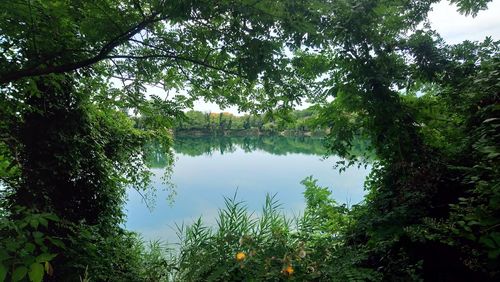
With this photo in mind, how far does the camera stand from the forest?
6.44ft

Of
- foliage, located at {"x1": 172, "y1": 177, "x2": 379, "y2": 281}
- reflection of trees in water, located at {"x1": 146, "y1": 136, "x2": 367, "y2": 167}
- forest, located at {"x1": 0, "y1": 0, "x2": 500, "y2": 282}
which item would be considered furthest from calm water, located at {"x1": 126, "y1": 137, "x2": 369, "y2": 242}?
foliage, located at {"x1": 172, "y1": 177, "x2": 379, "y2": 281}

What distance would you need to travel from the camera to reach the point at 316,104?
3.02m

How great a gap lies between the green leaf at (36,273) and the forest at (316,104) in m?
0.11

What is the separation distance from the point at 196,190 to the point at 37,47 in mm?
12941

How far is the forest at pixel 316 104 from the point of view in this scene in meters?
1.96

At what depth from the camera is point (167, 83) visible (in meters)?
3.57

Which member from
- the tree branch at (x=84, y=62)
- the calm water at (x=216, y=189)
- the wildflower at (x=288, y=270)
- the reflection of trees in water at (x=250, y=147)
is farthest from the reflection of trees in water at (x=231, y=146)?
the tree branch at (x=84, y=62)

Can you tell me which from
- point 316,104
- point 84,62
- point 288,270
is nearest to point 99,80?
point 84,62

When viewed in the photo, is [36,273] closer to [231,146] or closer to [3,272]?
[3,272]

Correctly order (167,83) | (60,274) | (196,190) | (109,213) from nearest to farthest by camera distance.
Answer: (60,274), (167,83), (109,213), (196,190)

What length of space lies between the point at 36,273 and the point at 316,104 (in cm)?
252

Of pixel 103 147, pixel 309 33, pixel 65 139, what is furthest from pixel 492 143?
pixel 103 147

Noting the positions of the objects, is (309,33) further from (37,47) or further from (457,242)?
(37,47)

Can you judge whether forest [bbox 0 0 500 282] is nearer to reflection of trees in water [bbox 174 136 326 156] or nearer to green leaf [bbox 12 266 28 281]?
green leaf [bbox 12 266 28 281]
